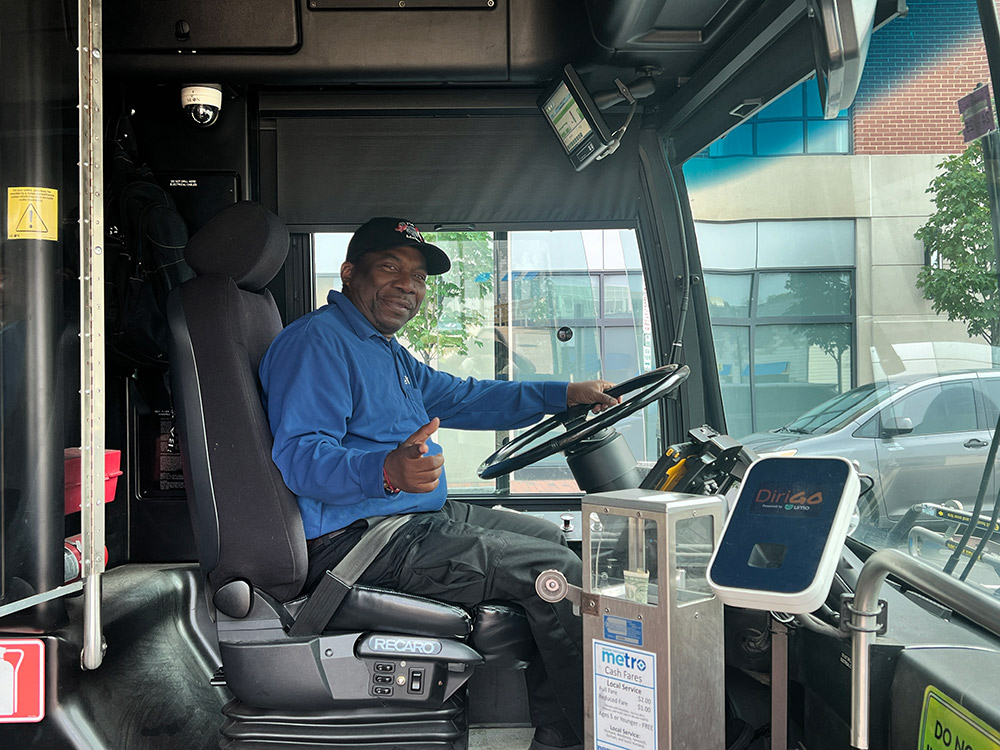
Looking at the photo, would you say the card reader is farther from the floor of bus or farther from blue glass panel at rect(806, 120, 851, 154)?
the floor of bus

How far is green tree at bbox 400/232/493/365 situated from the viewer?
3.23m

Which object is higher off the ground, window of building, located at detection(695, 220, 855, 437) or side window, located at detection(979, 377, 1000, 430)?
window of building, located at detection(695, 220, 855, 437)

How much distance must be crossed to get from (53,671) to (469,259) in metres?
2.04

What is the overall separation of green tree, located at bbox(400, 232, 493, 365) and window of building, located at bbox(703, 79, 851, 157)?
0.95 metres

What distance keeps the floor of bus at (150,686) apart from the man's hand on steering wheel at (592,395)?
79cm

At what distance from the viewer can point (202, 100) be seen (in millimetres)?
2758

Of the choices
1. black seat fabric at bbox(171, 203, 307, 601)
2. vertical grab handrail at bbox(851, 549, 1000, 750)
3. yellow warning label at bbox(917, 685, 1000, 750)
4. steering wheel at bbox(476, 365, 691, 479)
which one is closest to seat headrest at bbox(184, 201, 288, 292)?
black seat fabric at bbox(171, 203, 307, 601)

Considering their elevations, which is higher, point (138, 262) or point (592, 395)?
point (138, 262)

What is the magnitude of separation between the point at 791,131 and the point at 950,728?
5.65ft

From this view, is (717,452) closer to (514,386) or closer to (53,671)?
(514,386)

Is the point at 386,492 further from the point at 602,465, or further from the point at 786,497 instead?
the point at 786,497

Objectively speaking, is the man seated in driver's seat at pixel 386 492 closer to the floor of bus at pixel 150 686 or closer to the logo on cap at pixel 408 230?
the logo on cap at pixel 408 230

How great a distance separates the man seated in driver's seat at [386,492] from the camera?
1.84 m

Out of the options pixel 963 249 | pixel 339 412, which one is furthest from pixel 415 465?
pixel 963 249
